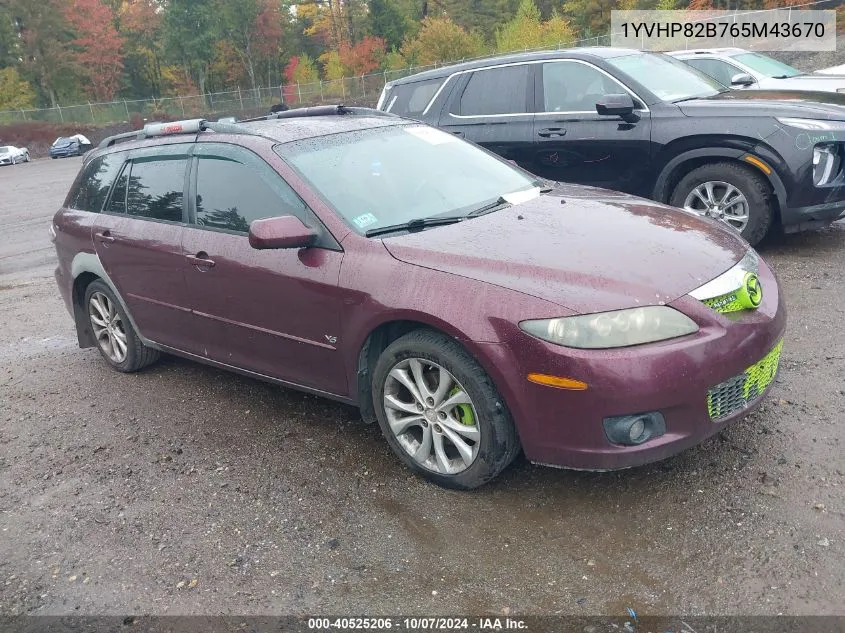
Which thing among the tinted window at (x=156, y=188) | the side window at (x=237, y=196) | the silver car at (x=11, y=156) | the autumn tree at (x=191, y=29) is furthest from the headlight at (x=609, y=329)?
the autumn tree at (x=191, y=29)

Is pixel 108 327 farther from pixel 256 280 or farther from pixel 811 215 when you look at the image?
pixel 811 215

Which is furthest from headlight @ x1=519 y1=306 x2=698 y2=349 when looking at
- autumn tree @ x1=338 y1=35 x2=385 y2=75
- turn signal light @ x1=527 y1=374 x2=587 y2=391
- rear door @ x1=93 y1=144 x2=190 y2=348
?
autumn tree @ x1=338 y1=35 x2=385 y2=75

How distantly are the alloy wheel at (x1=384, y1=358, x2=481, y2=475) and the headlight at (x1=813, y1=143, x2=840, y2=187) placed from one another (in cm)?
416

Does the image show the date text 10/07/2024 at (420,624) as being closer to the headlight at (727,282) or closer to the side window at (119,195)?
the headlight at (727,282)

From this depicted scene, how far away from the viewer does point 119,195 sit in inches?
194

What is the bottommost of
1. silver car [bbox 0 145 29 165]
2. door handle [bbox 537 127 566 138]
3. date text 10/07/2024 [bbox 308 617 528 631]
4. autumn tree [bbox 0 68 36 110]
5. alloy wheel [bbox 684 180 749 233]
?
silver car [bbox 0 145 29 165]

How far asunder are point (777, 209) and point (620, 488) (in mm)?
3807

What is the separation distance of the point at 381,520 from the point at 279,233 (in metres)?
1.41

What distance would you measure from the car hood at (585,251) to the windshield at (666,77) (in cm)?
325

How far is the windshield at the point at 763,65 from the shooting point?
37.1 feet

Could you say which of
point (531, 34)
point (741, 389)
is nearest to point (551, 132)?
point (741, 389)

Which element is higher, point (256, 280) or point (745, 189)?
point (256, 280)

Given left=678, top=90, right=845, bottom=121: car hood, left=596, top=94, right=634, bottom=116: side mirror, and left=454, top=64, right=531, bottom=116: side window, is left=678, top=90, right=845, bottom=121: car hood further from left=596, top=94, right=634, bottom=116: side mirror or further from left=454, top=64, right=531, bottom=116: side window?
left=454, top=64, right=531, bottom=116: side window

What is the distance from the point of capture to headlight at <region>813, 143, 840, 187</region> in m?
5.77
